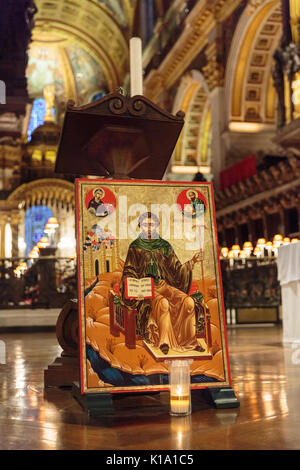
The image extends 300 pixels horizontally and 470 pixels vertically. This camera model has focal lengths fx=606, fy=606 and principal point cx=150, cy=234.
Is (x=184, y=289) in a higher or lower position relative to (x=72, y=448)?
higher

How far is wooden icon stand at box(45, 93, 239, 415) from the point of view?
2.90 m

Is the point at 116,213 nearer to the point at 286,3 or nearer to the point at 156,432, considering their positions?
the point at 156,432

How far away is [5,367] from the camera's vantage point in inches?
198

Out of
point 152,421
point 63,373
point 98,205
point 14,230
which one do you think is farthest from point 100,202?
point 14,230

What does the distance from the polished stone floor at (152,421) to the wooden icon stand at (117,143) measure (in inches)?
3.9

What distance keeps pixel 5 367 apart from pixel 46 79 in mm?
31156

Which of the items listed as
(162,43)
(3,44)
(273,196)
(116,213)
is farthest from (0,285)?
(162,43)

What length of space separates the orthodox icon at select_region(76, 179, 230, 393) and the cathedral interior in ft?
0.77

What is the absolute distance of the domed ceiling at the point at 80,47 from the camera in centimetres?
2730

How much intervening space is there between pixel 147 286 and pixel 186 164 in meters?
19.8

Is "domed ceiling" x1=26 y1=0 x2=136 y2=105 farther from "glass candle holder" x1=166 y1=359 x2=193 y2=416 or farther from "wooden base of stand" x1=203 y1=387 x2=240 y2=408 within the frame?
"glass candle holder" x1=166 y1=359 x2=193 y2=416

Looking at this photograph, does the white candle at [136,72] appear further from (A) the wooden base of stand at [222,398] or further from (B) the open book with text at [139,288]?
(A) the wooden base of stand at [222,398]

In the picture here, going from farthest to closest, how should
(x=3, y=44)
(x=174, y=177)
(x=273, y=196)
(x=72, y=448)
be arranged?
1. (x=174, y=177)
2. (x=273, y=196)
3. (x=3, y=44)
4. (x=72, y=448)

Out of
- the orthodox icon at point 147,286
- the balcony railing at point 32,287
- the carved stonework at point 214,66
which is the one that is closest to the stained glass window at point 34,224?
the carved stonework at point 214,66
